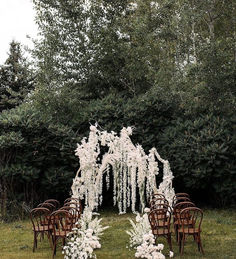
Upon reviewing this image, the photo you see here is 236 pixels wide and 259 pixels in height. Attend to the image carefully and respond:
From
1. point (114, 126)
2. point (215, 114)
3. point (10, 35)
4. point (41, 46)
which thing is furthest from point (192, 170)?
point (10, 35)

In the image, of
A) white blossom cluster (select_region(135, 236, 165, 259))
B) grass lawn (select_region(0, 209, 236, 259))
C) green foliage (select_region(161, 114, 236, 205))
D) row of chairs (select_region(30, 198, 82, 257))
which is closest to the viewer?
white blossom cluster (select_region(135, 236, 165, 259))

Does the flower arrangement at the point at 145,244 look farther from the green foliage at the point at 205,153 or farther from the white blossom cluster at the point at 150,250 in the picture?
the green foliage at the point at 205,153

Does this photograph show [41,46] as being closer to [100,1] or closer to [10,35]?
[100,1]

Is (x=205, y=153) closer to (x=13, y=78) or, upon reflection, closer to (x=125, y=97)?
(x=125, y=97)

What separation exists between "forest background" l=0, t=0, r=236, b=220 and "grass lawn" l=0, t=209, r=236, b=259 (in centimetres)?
143

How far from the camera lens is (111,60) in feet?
49.1

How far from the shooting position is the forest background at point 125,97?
39.1ft

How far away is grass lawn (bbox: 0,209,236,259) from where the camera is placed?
7.68 m

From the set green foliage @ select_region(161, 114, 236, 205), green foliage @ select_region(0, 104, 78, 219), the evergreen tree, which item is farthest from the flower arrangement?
the evergreen tree

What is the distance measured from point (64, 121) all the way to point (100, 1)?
16.0ft

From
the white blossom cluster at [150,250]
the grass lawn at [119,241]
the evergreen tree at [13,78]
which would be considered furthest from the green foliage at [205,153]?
the evergreen tree at [13,78]

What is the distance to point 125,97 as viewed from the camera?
14094 mm

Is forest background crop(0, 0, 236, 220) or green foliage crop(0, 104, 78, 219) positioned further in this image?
green foliage crop(0, 104, 78, 219)

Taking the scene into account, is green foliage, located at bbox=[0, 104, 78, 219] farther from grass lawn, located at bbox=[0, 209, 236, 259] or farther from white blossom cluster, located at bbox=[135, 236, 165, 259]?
white blossom cluster, located at bbox=[135, 236, 165, 259]
